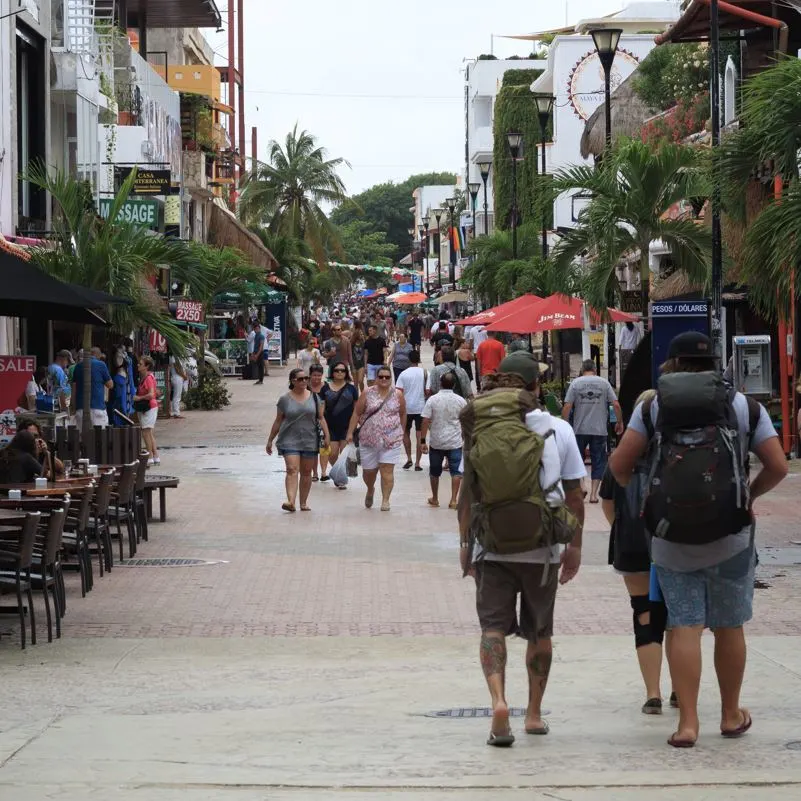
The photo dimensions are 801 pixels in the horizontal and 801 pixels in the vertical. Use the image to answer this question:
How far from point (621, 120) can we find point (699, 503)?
32.7 metres

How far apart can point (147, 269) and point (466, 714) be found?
45.2 ft

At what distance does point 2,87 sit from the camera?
86.1 feet

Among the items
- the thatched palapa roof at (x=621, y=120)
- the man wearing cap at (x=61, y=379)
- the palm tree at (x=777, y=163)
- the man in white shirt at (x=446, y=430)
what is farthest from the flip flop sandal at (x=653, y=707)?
the thatched palapa roof at (x=621, y=120)

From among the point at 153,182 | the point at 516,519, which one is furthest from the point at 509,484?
the point at 153,182

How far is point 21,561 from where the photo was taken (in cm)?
1010

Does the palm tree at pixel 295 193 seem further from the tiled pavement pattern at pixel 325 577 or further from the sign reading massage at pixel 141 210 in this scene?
the tiled pavement pattern at pixel 325 577

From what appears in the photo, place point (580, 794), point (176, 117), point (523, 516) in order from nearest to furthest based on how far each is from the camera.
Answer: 1. point (580, 794)
2. point (523, 516)
3. point (176, 117)

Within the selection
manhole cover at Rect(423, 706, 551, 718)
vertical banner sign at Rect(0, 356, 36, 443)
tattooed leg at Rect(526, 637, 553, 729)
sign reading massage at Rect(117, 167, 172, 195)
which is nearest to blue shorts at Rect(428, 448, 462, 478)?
vertical banner sign at Rect(0, 356, 36, 443)

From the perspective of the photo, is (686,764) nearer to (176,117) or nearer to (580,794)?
(580,794)

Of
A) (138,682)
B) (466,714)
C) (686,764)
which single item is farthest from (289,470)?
(686,764)

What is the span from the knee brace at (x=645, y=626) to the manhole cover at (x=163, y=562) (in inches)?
272

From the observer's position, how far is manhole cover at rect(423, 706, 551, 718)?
781 centimetres

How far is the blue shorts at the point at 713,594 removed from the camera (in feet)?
22.4

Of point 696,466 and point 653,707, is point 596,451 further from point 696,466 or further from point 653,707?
point 696,466
